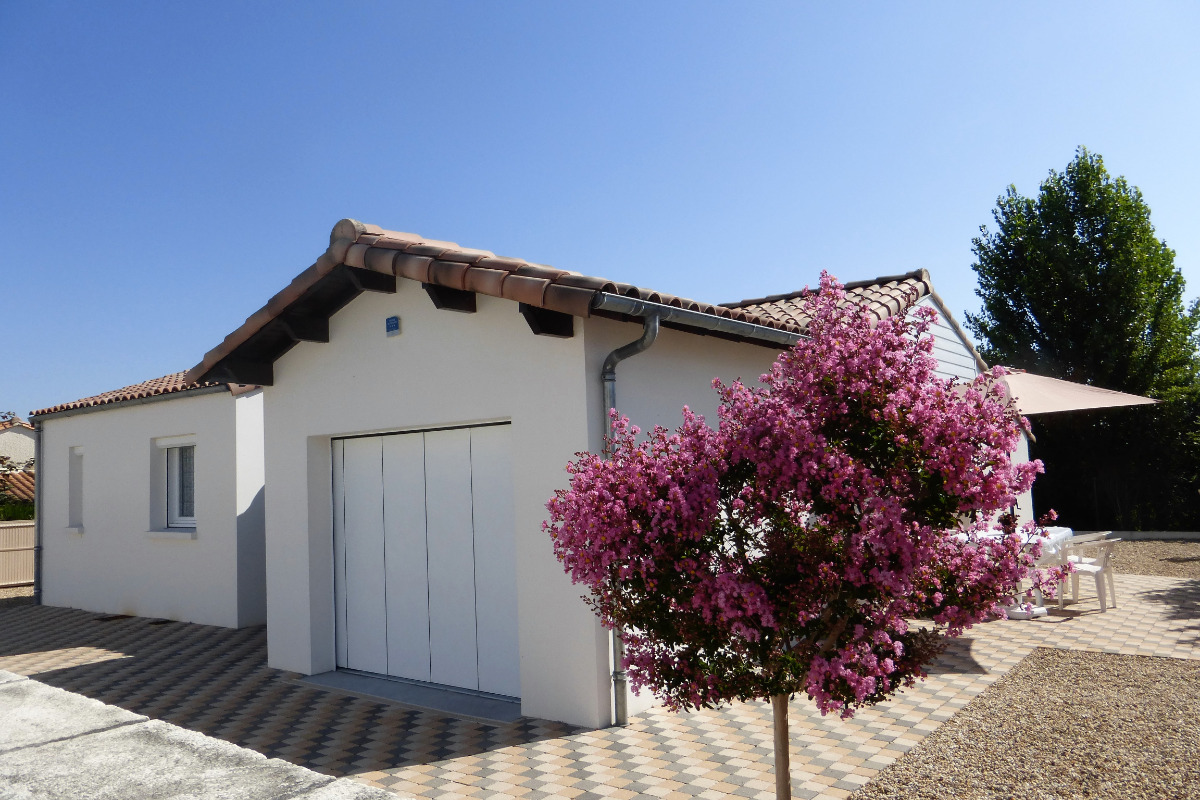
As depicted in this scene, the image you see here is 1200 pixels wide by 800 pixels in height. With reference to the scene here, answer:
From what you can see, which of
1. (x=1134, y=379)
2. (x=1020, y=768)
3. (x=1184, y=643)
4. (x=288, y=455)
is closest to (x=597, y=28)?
(x=288, y=455)

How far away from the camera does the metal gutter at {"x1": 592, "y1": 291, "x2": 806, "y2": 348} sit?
206 inches

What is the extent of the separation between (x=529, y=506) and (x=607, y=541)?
9.66 ft

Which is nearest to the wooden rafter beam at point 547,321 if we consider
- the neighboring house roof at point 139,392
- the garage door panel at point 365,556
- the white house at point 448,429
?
the white house at point 448,429

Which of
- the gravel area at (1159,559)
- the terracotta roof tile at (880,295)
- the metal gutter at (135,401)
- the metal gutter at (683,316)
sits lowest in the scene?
the gravel area at (1159,559)

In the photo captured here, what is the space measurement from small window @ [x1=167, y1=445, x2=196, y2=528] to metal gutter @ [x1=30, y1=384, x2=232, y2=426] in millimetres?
850

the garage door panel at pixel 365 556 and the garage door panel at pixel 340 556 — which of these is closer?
the garage door panel at pixel 365 556

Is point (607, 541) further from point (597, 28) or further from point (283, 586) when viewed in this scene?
point (597, 28)

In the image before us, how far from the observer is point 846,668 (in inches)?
124

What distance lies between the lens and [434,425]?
701cm

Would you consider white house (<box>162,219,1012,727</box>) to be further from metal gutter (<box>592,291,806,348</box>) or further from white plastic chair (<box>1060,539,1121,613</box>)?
white plastic chair (<box>1060,539,1121,613</box>)

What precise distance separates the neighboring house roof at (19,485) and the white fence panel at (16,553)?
322 cm

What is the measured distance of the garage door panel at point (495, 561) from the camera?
662cm

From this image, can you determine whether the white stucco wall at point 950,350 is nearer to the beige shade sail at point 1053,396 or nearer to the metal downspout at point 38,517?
the beige shade sail at point 1053,396

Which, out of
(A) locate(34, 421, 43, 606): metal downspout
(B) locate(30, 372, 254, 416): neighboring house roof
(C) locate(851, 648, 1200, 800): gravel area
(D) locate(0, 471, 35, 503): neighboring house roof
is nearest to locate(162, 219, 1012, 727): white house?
(C) locate(851, 648, 1200, 800): gravel area
